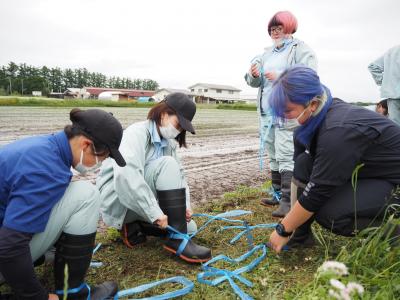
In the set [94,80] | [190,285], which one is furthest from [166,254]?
[94,80]

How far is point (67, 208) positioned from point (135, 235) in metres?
1.10

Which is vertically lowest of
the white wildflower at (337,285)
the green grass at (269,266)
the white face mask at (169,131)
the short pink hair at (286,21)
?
the green grass at (269,266)

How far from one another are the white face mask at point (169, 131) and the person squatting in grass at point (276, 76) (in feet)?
3.94

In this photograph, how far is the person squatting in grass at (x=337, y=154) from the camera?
81.7 inches

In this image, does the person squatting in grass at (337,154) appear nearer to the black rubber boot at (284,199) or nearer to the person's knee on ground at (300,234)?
the person's knee on ground at (300,234)

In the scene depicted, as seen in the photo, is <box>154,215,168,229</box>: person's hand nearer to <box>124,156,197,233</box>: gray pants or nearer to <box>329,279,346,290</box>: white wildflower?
<box>124,156,197,233</box>: gray pants

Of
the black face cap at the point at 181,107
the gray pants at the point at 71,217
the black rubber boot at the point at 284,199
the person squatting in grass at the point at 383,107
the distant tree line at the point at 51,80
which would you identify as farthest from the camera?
the distant tree line at the point at 51,80

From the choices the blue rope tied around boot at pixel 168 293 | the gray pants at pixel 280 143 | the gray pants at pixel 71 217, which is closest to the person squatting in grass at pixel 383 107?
the gray pants at pixel 280 143

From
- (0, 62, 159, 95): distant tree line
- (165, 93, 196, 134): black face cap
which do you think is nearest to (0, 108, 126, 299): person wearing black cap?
(165, 93, 196, 134): black face cap

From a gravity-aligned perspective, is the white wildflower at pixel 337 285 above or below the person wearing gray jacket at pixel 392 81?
below

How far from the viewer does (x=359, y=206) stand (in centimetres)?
229

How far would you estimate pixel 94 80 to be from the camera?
106 m

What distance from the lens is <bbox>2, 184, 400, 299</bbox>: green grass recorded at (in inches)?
76.0

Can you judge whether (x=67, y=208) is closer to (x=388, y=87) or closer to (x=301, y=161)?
(x=301, y=161)
